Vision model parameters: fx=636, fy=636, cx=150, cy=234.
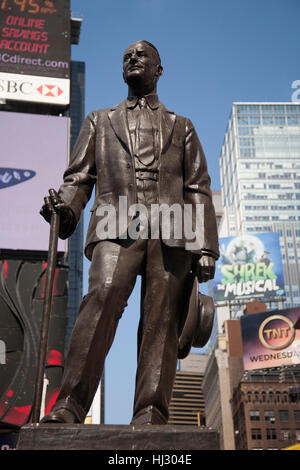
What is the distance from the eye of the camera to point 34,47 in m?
32.8

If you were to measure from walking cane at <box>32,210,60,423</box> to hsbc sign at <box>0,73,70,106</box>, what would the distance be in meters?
27.0

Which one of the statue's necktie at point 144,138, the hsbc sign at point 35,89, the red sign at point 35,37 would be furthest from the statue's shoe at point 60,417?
the red sign at point 35,37

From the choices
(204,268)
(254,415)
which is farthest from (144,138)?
(254,415)

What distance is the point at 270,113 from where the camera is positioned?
14425 cm

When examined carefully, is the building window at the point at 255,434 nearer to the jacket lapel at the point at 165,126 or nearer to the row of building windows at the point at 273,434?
the row of building windows at the point at 273,434

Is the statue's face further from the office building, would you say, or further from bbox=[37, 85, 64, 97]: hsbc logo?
the office building

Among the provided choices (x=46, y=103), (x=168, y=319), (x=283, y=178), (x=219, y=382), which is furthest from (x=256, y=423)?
(x=168, y=319)

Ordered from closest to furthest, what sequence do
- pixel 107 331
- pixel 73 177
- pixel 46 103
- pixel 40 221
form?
1. pixel 107 331
2. pixel 73 177
3. pixel 40 221
4. pixel 46 103

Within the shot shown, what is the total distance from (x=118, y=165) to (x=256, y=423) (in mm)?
79176

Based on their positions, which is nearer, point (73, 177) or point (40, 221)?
point (73, 177)

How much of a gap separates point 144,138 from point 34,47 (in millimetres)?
29356

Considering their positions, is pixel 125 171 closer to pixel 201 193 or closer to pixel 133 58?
pixel 201 193

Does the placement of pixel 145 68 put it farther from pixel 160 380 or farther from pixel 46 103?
pixel 46 103

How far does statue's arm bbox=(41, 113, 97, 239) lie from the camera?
5.02 meters
